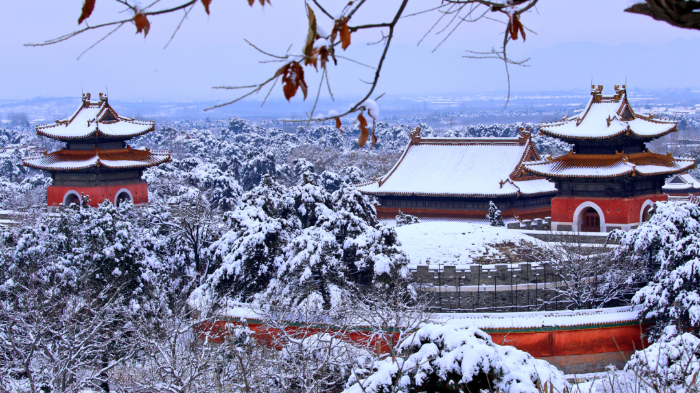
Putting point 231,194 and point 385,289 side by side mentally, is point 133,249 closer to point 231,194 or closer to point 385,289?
point 385,289

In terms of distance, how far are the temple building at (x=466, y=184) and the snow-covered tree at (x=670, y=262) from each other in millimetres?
10300

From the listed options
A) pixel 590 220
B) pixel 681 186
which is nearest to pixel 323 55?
pixel 590 220

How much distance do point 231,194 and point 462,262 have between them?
18987mm

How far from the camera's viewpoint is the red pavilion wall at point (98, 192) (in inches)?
1156

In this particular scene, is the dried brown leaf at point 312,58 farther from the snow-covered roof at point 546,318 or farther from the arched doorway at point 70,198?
the arched doorway at point 70,198

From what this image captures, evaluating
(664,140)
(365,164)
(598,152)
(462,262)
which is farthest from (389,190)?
(664,140)

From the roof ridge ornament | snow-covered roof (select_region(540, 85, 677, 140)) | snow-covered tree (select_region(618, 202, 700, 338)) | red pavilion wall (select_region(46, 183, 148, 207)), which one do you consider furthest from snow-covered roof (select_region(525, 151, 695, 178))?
red pavilion wall (select_region(46, 183, 148, 207))

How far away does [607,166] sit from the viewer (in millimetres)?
24250

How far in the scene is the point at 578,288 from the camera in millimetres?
18547

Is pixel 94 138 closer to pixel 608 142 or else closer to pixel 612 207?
pixel 608 142

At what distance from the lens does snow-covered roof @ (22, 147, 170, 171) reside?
95.2 feet

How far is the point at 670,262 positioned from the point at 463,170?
1419 cm

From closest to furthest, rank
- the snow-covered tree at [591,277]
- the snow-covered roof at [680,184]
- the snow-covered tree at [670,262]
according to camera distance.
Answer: the snow-covered tree at [670,262] < the snow-covered tree at [591,277] < the snow-covered roof at [680,184]

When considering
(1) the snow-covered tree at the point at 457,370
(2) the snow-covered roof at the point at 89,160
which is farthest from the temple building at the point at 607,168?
(1) the snow-covered tree at the point at 457,370
